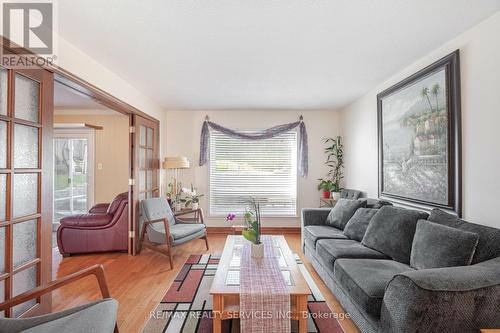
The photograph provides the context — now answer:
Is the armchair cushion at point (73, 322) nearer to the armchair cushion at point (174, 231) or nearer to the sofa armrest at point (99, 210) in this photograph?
the armchair cushion at point (174, 231)

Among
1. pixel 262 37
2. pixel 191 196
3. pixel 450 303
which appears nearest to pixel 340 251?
pixel 450 303

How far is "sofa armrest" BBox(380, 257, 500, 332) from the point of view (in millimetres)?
1323

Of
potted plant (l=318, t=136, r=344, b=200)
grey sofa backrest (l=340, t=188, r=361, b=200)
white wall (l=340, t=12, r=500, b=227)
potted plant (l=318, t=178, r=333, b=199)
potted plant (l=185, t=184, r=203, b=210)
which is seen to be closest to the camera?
white wall (l=340, t=12, r=500, b=227)

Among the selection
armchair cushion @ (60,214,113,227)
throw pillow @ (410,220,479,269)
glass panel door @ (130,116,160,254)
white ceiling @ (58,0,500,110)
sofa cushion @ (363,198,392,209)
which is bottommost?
armchair cushion @ (60,214,113,227)

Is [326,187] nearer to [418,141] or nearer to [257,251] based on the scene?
[418,141]

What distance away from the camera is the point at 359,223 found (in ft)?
9.57

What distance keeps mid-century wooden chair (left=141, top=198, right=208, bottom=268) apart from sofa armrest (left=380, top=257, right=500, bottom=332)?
2.63 meters

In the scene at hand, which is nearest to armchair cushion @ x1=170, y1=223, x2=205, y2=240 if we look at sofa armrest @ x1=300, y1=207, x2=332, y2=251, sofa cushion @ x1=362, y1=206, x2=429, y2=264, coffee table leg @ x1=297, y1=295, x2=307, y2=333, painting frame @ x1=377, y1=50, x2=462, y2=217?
sofa armrest @ x1=300, y1=207, x2=332, y2=251

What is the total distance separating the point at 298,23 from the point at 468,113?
159 cm

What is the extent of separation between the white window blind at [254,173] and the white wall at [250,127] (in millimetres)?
180

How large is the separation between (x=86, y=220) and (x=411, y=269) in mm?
4027

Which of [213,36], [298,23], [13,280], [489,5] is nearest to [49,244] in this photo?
[13,280]

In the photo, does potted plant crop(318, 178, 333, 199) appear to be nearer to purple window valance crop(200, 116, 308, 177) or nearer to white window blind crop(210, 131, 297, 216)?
purple window valance crop(200, 116, 308, 177)

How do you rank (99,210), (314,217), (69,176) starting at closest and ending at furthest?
(314,217) → (99,210) → (69,176)
